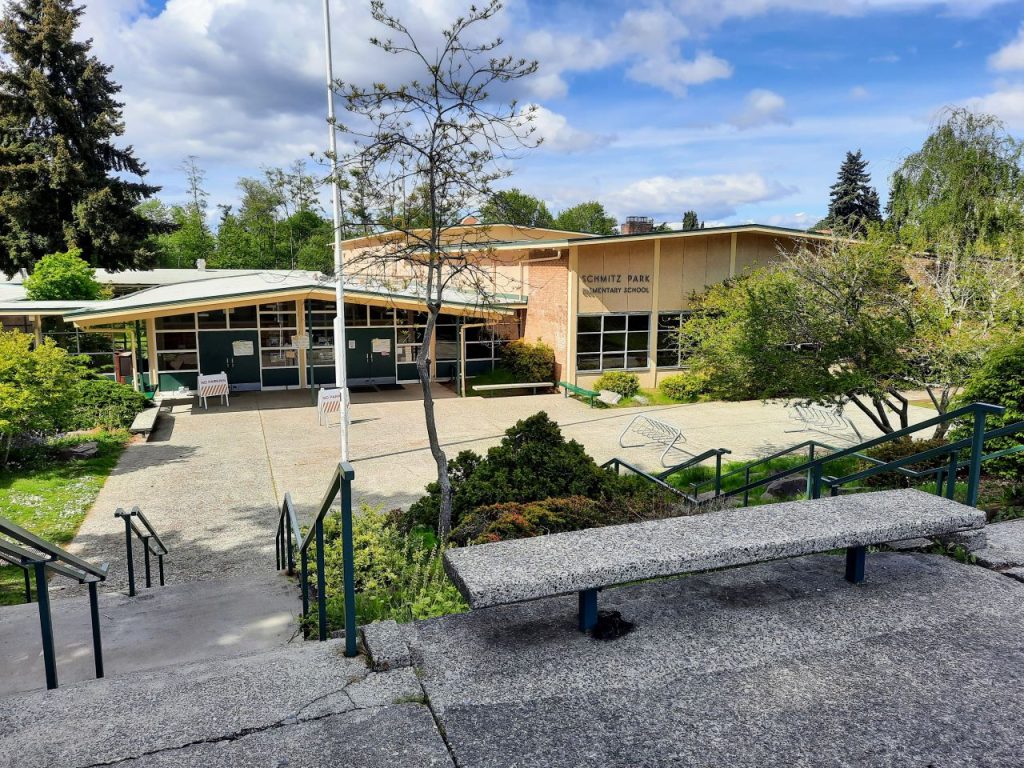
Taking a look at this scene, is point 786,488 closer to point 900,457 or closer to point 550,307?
point 900,457

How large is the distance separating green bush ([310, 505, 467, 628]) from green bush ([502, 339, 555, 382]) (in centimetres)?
1448

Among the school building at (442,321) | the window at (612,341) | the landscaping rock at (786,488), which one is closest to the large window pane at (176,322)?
the school building at (442,321)

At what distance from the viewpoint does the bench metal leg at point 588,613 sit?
3910mm

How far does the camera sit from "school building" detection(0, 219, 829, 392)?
71.3 feet

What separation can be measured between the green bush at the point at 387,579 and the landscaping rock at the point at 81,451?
8.82m

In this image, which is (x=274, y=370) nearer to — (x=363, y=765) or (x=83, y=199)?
(x=83, y=199)

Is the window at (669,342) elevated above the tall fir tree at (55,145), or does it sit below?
below

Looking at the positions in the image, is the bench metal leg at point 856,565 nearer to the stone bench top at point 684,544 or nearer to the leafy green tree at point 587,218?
the stone bench top at point 684,544

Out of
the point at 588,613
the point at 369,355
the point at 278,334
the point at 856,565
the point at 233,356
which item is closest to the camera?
the point at 588,613

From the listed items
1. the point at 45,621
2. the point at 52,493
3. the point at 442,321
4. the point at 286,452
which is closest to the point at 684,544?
the point at 45,621

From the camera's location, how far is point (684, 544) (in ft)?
13.4

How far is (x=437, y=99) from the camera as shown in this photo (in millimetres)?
8336

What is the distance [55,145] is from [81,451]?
2108 centimetres

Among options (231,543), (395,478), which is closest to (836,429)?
(395,478)
